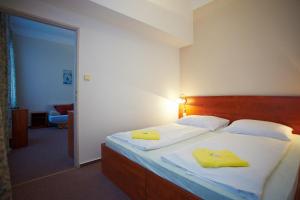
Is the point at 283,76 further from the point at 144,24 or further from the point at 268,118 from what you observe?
the point at 144,24

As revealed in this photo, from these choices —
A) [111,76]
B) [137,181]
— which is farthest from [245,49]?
[137,181]

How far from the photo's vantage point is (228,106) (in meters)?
2.63

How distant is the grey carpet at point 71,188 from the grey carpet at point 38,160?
21 centimetres

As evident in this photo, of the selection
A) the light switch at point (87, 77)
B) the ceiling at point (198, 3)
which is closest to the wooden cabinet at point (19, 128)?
the light switch at point (87, 77)

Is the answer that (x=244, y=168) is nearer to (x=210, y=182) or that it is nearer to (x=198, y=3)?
(x=210, y=182)

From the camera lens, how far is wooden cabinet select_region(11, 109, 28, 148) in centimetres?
286

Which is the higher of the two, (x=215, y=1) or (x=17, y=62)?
(x=215, y=1)

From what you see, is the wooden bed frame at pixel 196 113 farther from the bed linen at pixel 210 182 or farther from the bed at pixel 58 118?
the bed at pixel 58 118

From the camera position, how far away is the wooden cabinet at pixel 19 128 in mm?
2860

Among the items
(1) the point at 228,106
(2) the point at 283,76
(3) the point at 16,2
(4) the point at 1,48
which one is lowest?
(1) the point at 228,106

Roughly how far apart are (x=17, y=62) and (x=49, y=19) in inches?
150

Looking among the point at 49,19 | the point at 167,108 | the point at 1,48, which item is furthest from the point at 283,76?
the point at 1,48

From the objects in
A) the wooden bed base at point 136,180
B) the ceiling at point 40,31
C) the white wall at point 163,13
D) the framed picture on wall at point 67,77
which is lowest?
the wooden bed base at point 136,180

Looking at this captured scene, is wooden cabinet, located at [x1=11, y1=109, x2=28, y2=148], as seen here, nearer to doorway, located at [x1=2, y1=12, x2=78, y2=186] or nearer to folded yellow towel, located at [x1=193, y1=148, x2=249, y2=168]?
doorway, located at [x1=2, y1=12, x2=78, y2=186]
